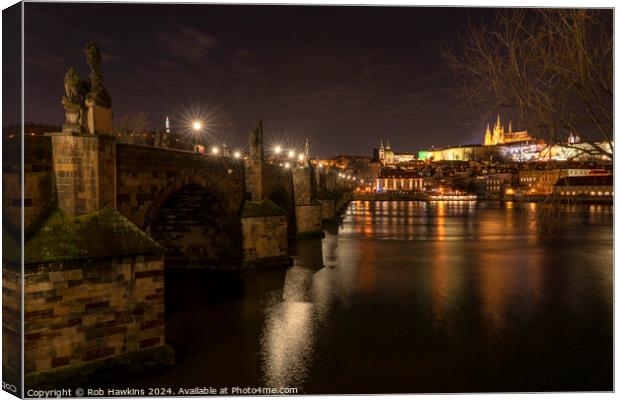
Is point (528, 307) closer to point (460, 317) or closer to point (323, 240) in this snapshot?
point (460, 317)

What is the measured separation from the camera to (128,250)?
34.6 feet

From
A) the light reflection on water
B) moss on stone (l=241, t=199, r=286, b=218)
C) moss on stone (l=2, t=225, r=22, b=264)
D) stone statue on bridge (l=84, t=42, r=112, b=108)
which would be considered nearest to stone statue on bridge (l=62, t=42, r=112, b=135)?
stone statue on bridge (l=84, t=42, r=112, b=108)

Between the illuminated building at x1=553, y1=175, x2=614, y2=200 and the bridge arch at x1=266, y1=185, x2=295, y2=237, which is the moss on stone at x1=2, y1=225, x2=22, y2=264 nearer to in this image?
the bridge arch at x1=266, y1=185, x2=295, y2=237

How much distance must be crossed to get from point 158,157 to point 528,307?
13645 mm

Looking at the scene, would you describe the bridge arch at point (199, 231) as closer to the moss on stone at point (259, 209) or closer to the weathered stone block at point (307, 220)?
the moss on stone at point (259, 209)

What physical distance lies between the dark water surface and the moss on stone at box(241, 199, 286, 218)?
272cm

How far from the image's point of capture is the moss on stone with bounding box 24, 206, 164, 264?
375 inches

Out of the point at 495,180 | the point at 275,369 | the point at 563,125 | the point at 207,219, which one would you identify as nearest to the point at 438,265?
the point at 207,219

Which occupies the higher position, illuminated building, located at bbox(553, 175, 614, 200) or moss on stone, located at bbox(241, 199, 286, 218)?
illuminated building, located at bbox(553, 175, 614, 200)

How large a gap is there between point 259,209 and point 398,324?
10.7 m

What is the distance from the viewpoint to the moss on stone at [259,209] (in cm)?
2358

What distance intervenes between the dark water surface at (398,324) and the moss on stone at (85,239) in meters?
2.88

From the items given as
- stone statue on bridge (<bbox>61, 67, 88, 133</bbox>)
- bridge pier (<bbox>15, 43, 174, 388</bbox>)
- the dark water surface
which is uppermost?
stone statue on bridge (<bbox>61, 67, 88, 133</bbox>)

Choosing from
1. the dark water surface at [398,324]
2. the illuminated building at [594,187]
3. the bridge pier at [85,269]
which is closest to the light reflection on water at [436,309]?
the dark water surface at [398,324]
